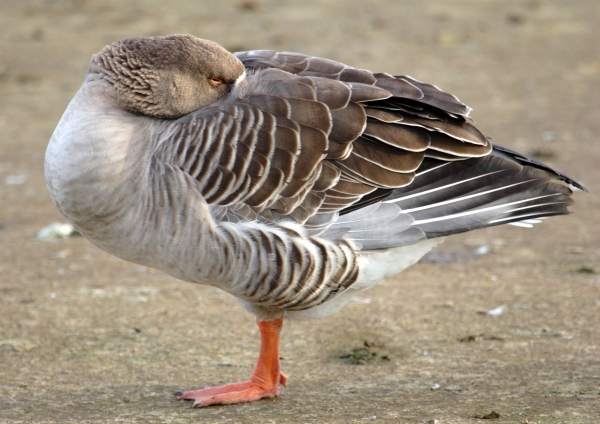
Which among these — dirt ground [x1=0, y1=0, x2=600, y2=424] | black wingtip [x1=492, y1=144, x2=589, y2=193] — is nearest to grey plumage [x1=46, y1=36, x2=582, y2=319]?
black wingtip [x1=492, y1=144, x2=589, y2=193]

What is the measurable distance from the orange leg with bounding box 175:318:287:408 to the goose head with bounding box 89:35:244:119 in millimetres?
1160

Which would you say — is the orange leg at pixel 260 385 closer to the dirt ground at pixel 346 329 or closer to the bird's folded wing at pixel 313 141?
the dirt ground at pixel 346 329

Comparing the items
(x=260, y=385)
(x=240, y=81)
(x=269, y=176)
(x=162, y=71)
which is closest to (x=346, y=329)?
(x=260, y=385)

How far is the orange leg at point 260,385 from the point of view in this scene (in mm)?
3740

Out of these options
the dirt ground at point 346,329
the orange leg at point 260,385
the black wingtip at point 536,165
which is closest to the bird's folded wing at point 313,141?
the black wingtip at point 536,165

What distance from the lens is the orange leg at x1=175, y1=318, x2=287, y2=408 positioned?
374 centimetres

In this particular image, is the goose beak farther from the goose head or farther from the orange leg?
the orange leg

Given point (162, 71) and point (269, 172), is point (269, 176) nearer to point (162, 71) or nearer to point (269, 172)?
point (269, 172)

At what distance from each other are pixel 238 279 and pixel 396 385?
1.00m

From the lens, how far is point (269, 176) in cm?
351

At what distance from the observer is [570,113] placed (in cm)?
849

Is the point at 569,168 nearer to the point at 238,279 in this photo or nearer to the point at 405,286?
the point at 405,286

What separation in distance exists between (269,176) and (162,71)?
26.5 inches

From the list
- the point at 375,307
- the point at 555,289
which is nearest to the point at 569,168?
the point at 555,289
